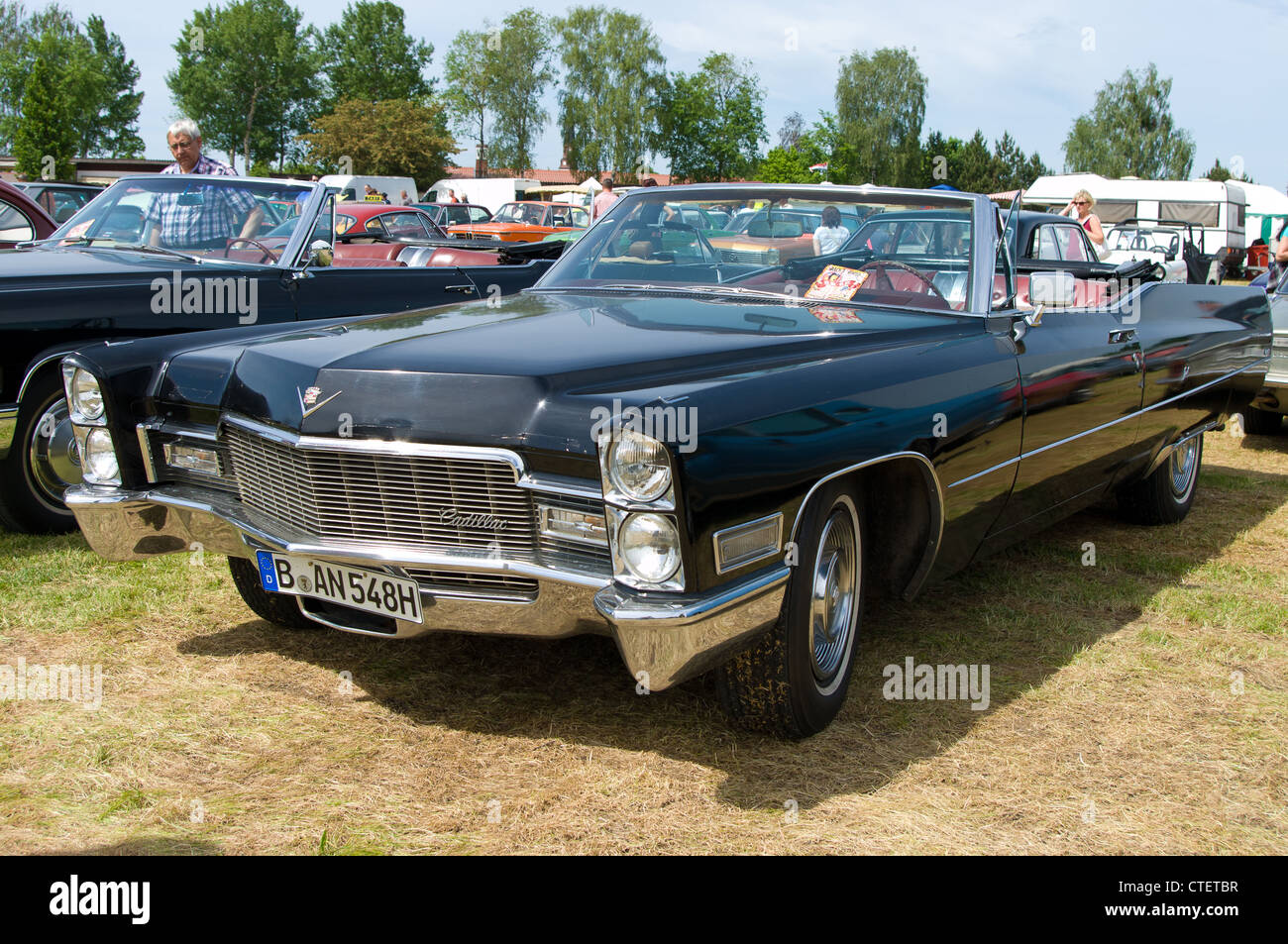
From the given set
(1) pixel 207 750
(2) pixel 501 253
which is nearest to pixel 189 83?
(2) pixel 501 253

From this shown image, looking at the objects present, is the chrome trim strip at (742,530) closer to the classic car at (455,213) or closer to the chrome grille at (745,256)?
the chrome grille at (745,256)

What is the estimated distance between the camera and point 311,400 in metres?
2.82

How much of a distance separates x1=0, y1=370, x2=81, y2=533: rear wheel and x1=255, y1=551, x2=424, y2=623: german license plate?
2290mm

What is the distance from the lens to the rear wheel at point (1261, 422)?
870cm

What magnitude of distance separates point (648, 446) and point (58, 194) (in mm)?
12399

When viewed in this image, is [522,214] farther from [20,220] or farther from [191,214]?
[191,214]

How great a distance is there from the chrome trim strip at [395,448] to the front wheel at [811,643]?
0.78 meters

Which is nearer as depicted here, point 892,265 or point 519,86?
point 892,265

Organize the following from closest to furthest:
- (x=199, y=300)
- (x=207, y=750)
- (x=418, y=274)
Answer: (x=207, y=750) < (x=199, y=300) < (x=418, y=274)

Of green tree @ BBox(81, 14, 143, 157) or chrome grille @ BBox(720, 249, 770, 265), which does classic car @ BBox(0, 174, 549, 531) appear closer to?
chrome grille @ BBox(720, 249, 770, 265)

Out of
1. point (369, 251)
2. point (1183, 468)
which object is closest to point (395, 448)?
point (1183, 468)
